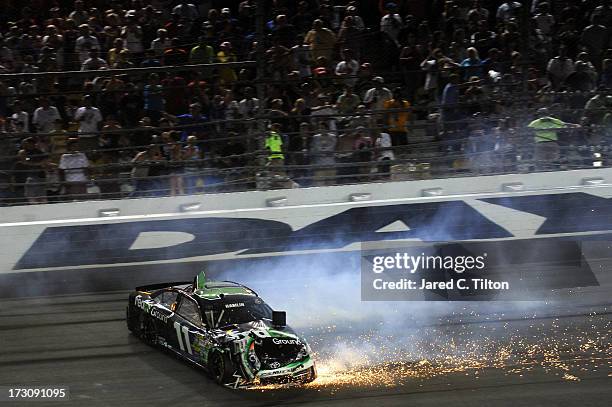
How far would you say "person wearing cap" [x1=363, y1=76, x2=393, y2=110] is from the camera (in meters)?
12.8

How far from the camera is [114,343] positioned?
9.83m

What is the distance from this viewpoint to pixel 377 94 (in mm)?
12781

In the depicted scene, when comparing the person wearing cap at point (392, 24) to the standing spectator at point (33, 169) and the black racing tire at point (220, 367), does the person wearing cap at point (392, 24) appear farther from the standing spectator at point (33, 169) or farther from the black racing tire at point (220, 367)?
the black racing tire at point (220, 367)

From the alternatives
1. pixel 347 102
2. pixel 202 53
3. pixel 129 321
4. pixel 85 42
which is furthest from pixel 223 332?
pixel 85 42

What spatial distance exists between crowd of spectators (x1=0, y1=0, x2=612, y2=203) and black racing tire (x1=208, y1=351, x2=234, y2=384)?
416 cm

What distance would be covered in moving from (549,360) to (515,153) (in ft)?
14.3

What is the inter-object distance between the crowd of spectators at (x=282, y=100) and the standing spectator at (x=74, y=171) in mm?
22

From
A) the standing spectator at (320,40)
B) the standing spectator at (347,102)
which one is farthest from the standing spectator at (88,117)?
the standing spectator at (347,102)

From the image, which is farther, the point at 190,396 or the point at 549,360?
the point at 549,360

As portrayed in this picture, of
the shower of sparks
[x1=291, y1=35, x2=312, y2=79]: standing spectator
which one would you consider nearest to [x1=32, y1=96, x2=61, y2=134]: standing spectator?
[x1=291, y1=35, x2=312, y2=79]: standing spectator

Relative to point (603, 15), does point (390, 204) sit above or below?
below

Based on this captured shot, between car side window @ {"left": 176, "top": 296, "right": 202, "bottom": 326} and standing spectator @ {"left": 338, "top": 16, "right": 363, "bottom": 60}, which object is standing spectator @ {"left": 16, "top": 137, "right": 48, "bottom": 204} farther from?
standing spectator @ {"left": 338, "top": 16, "right": 363, "bottom": 60}

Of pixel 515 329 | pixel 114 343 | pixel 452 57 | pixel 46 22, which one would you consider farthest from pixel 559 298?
pixel 46 22

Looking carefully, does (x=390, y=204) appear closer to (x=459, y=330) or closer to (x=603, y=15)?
(x=459, y=330)
